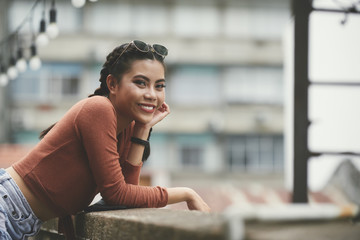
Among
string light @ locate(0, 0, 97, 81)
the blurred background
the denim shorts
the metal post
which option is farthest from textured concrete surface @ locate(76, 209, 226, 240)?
the blurred background

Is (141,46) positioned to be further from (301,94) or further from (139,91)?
(301,94)

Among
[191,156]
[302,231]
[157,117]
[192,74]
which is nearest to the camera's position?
[302,231]

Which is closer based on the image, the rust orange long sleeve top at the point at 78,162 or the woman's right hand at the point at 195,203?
the rust orange long sleeve top at the point at 78,162

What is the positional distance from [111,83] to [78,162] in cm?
39

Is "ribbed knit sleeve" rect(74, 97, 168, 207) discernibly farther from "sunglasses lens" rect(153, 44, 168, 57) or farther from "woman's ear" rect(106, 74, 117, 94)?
"sunglasses lens" rect(153, 44, 168, 57)

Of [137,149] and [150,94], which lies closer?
[150,94]

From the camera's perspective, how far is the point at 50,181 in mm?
1929

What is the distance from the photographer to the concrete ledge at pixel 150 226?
1.28 meters

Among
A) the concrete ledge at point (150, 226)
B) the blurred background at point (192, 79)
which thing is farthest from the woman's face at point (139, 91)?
the blurred background at point (192, 79)

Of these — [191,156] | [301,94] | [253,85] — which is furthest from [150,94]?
[253,85]

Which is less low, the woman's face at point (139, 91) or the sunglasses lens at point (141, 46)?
the sunglasses lens at point (141, 46)

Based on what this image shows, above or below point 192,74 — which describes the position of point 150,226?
above

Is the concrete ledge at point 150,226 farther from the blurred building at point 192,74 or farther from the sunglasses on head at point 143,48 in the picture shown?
the blurred building at point 192,74

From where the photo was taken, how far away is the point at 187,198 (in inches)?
84.1
